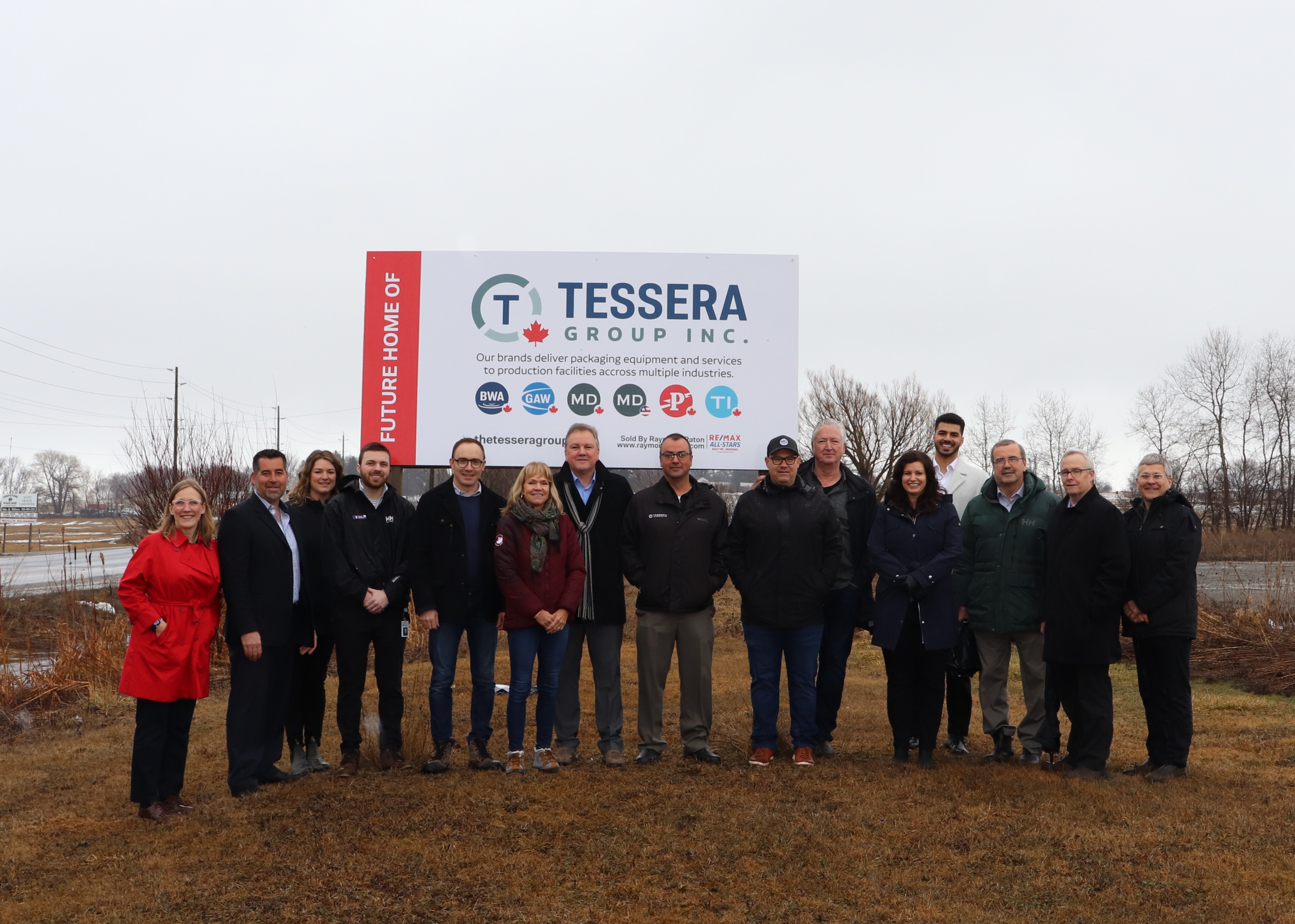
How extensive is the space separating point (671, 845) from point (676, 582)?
1.72 metres

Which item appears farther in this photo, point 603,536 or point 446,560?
point 603,536

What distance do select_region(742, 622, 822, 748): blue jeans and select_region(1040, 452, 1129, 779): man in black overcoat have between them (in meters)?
1.32

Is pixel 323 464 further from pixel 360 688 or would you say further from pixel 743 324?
pixel 743 324

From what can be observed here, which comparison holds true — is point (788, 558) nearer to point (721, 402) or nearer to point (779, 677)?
point (779, 677)

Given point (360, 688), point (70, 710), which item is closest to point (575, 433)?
point (360, 688)

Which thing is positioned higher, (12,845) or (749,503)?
(749,503)

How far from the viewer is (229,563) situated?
4.93 m

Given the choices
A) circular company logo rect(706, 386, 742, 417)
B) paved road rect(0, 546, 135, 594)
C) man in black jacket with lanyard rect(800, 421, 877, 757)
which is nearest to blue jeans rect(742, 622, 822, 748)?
man in black jacket with lanyard rect(800, 421, 877, 757)

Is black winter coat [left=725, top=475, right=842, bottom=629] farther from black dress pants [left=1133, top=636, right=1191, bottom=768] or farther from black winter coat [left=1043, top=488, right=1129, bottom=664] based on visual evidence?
black dress pants [left=1133, top=636, right=1191, bottom=768]

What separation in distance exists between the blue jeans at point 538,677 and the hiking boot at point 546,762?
3 cm

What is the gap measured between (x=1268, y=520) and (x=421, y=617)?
132ft

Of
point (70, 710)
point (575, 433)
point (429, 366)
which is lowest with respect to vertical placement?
point (70, 710)

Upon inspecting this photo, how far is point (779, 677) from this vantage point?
5672 mm

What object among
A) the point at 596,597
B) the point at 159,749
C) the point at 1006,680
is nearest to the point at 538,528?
the point at 596,597
